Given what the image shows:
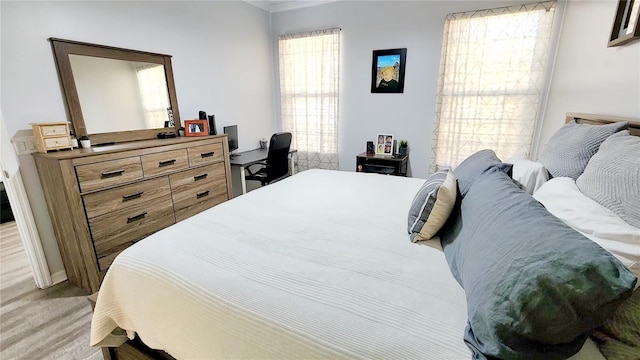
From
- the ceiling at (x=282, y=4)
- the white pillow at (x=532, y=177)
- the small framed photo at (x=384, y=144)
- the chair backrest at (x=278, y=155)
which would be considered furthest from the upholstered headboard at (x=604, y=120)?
the ceiling at (x=282, y=4)

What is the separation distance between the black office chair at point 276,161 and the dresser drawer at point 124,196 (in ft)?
3.46

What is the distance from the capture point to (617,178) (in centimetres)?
88


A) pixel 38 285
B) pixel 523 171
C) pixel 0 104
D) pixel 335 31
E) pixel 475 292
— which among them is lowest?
pixel 38 285

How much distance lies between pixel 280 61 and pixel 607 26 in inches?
133

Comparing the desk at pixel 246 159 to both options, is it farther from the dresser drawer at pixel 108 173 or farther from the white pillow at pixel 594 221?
the white pillow at pixel 594 221

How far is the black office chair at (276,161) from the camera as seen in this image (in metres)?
3.02

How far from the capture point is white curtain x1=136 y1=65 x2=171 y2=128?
8.46ft

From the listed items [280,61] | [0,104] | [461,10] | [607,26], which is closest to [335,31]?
[280,61]

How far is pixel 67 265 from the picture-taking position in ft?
6.95

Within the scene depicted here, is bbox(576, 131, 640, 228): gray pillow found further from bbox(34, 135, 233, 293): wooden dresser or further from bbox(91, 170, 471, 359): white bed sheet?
bbox(34, 135, 233, 293): wooden dresser

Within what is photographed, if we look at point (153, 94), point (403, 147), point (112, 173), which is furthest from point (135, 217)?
point (403, 147)

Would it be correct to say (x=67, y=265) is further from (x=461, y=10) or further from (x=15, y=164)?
(x=461, y=10)

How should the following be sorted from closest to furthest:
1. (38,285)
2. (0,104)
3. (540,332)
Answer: (540,332)
(0,104)
(38,285)

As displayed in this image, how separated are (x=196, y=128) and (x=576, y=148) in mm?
3038
